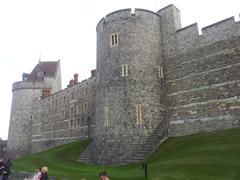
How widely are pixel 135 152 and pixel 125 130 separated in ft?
6.90

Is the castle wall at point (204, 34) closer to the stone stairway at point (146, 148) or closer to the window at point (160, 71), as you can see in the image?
the window at point (160, 71)

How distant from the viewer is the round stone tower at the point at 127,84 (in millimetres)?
27312

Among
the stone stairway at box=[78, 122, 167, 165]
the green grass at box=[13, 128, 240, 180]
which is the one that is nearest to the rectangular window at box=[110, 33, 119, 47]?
the stone stairway at box=[78, 122, 167, 165]

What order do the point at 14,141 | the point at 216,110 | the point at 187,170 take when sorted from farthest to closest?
the point at 14,141
the point at 216,110
the point at 187,170

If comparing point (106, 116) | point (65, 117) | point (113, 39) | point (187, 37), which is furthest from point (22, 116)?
point (187, 37)

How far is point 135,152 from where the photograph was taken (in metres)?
26.6

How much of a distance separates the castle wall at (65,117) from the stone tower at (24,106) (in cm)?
178

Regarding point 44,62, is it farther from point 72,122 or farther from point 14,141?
point 72,122

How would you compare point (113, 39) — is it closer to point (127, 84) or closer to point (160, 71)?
point (127, 84)

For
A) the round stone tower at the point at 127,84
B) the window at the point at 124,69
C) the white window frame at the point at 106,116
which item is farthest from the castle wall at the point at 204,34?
the white window frame at the point at 106,116

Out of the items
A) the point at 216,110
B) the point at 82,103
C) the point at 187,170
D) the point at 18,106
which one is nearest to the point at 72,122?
the point at 82,103

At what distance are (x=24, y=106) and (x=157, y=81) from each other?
4161 cm

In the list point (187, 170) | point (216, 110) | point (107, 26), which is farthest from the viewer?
point (107, 26)

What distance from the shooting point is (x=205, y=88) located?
26.8 m
